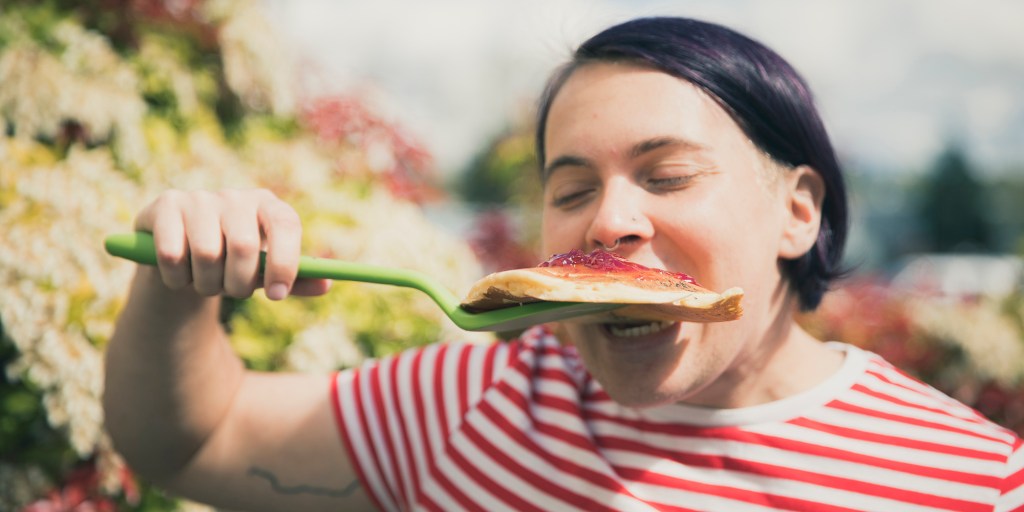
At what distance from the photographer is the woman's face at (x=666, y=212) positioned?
143 cm

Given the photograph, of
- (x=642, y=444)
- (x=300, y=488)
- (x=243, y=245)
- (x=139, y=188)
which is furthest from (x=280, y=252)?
(x=139, y=188)

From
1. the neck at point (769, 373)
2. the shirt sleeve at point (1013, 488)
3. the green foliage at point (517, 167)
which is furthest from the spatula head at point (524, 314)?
the green foliage at point (517, 167)

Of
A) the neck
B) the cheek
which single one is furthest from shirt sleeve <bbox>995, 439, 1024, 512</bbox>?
the cheek

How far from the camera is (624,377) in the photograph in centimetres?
145

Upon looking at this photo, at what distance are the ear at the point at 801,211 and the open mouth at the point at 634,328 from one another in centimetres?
36

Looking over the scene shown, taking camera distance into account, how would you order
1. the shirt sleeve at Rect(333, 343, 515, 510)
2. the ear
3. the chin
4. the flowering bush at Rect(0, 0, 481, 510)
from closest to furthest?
the chin, the ear, the shirt sleeve at Rect(333, 343, 515, 510), the flowering bush at Rect(0, 0, 481, 510)

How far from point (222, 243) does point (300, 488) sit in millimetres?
713

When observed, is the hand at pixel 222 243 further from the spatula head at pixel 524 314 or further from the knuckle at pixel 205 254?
the spatula head at pixel 524 314

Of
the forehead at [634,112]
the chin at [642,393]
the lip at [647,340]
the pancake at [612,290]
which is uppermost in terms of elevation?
the forehead at [634,112]

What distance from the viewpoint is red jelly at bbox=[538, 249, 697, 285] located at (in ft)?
4.37

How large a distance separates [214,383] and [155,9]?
2.35 metres

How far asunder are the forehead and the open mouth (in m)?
0.37

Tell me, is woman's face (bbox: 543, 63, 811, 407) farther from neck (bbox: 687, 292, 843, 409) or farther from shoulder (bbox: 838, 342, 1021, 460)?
shoulder (bbox: 838, 342, 1021, 460)

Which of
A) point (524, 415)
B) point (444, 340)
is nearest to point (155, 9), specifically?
point (444, 340)
